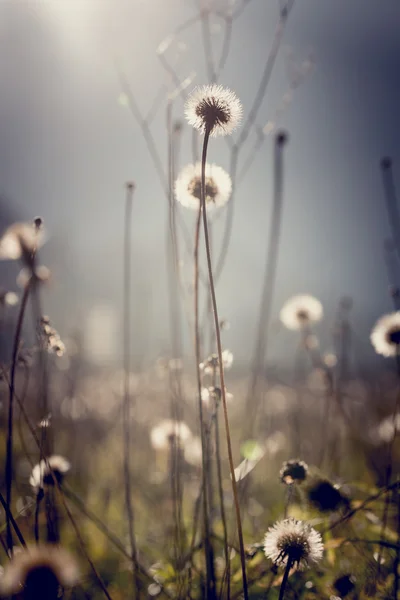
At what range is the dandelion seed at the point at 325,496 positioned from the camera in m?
1.31

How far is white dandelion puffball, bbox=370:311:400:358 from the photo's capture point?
5.23ft

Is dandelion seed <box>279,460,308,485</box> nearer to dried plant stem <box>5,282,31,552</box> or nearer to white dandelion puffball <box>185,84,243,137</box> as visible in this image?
dried plant stem <box>5,282,31,552</box>

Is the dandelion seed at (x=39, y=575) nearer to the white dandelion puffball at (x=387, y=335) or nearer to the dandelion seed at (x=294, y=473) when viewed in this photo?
the dandelion seed at (x=294, y=473)

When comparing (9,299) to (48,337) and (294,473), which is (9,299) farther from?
(294,473)

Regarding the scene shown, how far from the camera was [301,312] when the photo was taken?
2129 mm

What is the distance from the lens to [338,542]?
1189 millimetres

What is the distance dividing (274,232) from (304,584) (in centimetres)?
95

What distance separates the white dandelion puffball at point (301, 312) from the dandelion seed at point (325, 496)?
854mm

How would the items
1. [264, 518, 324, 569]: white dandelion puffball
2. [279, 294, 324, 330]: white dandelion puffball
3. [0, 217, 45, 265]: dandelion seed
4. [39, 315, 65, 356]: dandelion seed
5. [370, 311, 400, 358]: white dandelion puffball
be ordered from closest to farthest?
[264, 518, 324, 569]: white dandelion puffball
[39, 315, 65, 356]: dandelion seed
[0, 217, 45, 265]: dandelion seed
[370, 311, 400, 358]: white dandelion puffball
[279, 294, 324, 330]: white dandelion puffball

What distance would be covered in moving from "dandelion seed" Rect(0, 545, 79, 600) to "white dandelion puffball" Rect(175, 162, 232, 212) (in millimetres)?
934

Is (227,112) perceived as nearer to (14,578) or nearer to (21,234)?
(21,234)

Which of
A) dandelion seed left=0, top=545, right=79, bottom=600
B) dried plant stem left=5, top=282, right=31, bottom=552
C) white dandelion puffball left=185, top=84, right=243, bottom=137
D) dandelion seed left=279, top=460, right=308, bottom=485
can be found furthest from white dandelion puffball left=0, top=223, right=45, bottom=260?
dandelion seed left=279, top=460, right=308, bottom=485

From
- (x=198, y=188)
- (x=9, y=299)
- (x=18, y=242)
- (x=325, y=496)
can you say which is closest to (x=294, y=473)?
(x=325, y=496)

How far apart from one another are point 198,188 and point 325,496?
0.94m
